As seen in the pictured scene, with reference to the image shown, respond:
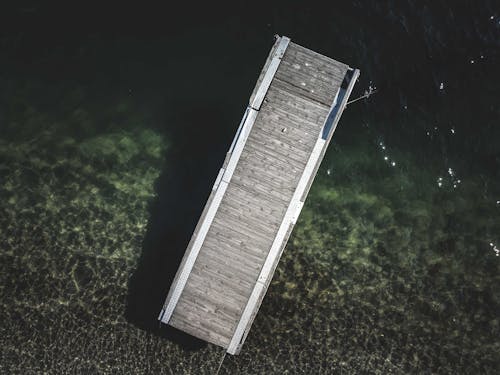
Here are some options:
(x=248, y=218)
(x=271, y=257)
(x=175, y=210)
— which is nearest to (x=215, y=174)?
(x=175, y=210)

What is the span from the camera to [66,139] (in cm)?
2338

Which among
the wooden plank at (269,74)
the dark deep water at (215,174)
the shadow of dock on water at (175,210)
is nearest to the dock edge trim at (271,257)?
the dark deep water at (215,174)

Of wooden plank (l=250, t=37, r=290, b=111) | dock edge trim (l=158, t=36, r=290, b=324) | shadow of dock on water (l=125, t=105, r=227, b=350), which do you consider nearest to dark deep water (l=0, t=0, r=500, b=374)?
shadow of dock on water (l=125, t=105, r=227, b=350)

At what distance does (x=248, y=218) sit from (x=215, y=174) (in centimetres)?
394

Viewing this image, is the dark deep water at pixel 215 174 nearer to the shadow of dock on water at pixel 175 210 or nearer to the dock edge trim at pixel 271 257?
the shadow of dock on water at pixel 175 210

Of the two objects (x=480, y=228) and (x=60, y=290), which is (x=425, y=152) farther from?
(x=60, y=290)

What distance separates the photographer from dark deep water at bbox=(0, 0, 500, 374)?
22000 millimetres

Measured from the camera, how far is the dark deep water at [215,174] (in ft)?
72.2

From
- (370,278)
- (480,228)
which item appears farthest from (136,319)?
(480,228)

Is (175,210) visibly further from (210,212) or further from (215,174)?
(210,212)

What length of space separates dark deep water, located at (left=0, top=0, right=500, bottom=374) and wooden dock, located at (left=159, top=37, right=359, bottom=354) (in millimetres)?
2641

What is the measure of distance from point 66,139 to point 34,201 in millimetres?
3156

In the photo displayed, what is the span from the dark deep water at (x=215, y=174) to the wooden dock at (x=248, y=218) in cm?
264

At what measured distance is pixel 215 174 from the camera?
75.1 ft
